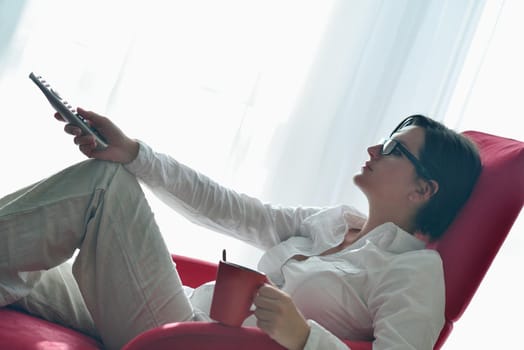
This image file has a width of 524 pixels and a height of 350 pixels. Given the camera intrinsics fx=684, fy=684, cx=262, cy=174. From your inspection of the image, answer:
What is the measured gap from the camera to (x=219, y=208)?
168 cm

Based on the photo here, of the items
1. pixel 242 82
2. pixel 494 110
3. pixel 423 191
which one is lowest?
pixel 423 191

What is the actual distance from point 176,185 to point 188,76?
105 centimetres

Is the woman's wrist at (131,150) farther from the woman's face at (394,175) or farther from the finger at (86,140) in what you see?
the woman's face at (394,175)

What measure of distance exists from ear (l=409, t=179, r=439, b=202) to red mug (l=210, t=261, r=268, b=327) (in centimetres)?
62

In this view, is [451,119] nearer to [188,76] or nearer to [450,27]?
[450,27]

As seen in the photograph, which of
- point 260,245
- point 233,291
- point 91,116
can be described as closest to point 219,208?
point 260,245

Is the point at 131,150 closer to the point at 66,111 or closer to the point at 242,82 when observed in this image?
the point at 66,111

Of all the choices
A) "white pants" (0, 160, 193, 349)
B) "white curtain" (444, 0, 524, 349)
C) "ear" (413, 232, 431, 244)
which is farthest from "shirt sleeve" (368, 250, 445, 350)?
"white curtain" (444, 0, 524, 349)

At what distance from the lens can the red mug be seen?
103cm

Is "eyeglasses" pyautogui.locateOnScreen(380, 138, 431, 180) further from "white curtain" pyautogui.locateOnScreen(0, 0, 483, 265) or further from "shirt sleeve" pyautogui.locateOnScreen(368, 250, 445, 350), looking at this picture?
"white curtain" pyautogui.locateOnScreen(0, 0, 483, 265)

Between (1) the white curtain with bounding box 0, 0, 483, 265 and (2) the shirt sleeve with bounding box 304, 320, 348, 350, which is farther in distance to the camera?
(1) the white curtain with bounding box 0, 0, 483, 265

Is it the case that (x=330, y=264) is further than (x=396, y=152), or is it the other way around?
(x=396, y=152)

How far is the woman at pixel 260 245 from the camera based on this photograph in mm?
1236

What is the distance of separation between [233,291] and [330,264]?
471 millimetres
